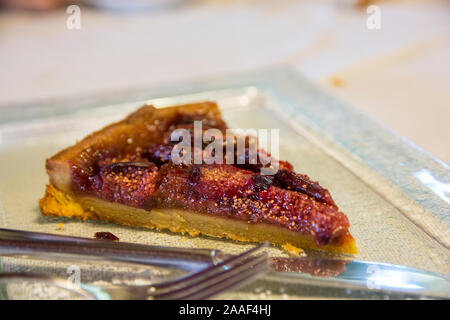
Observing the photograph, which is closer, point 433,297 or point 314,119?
point 433,297

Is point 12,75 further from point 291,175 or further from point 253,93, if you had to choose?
point 291,175

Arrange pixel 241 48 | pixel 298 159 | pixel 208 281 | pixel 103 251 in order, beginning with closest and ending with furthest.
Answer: pixel 208 281 → pixel 103 251 → pixel 298 159 → pixel 241 48

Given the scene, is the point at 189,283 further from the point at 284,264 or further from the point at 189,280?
the point at 284,264

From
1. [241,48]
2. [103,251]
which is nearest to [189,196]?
[103,251]

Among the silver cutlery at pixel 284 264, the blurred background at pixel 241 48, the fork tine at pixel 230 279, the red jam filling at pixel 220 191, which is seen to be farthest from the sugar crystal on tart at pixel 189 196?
the blurred background at pixel 241 48
